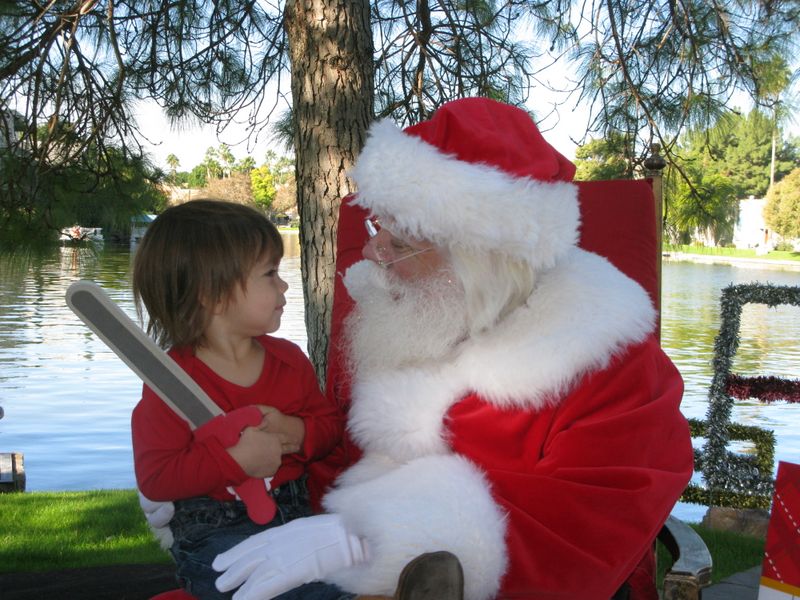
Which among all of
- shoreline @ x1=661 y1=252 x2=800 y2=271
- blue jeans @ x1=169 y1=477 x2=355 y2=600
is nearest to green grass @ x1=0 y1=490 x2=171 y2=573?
blue jeans @ x1=169 y1=477 x2=355 y2=600

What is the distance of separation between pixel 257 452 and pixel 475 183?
62cm

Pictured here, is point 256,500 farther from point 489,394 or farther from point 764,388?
point 764,388

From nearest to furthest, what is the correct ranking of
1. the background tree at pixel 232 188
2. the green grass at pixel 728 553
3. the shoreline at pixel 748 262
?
the green grass at pixel 728 553, the background tree at pixel 232 188, the shoreline at pixel 748 262

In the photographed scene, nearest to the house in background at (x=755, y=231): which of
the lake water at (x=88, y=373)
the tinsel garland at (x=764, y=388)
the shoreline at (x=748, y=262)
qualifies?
the shoreline at (x=748, y=262)

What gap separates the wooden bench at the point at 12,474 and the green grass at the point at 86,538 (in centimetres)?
44

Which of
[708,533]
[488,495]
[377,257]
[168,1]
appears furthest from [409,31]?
[488,495]

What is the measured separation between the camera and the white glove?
1.38 m

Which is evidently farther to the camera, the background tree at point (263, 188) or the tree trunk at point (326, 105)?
the background tree at point (263, 188)

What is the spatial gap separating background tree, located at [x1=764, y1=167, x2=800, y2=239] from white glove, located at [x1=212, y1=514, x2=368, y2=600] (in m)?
26.0

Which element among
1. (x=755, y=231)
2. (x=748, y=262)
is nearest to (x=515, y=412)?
(x=748, y=262)

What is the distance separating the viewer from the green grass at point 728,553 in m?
3.33

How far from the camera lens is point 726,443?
12.8 feet

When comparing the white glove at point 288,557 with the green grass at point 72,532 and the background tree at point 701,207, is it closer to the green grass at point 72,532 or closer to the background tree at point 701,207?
the green grass at point 72,532

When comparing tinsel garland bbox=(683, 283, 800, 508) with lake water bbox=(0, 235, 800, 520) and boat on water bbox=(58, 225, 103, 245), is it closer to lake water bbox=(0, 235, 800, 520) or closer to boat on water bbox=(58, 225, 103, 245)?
lake water bbox=(0, 235, 800, 520)
